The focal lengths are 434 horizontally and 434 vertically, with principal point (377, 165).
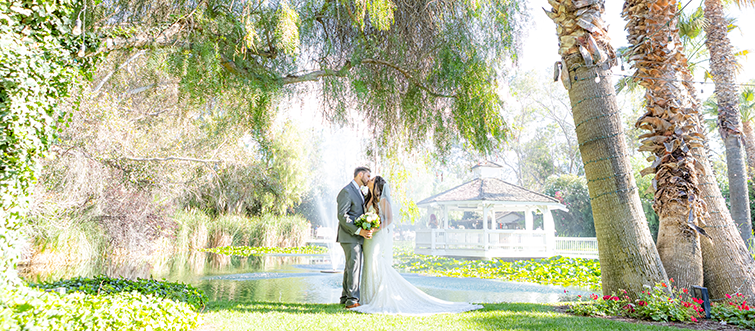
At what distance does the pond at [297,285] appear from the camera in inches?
281

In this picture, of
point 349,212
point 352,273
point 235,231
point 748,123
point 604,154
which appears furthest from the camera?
point 235,231

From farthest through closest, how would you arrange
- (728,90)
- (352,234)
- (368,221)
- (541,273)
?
1. (728,90)
2. (541,273)
3. (352,234)
4. (368,221)

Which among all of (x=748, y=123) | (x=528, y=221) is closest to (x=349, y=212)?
(x=528, y=221)

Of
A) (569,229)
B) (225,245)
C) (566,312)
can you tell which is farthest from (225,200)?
(569,229)

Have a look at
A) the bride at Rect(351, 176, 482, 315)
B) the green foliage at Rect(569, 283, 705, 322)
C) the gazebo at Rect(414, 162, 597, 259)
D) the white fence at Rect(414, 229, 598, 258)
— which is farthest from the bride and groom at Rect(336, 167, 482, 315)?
the white fence at Rect(414, 229, 598, 258)

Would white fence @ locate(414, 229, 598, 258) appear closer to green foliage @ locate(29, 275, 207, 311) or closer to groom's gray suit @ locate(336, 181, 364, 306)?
groom's gray suit @ locate(336, 181, 364, 306)

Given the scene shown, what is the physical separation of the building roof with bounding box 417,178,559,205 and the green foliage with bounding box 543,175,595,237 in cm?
933

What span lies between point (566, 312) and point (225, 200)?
19722 mm

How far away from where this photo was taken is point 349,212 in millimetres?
5531

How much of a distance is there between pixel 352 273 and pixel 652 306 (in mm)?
3134

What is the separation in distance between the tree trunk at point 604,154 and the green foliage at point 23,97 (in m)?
5.05

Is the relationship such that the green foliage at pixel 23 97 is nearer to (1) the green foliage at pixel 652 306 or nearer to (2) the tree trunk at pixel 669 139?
(1) the green foliage at pixel 652 306

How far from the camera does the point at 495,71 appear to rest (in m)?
6.46

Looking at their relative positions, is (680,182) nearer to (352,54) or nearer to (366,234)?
(366,234)
